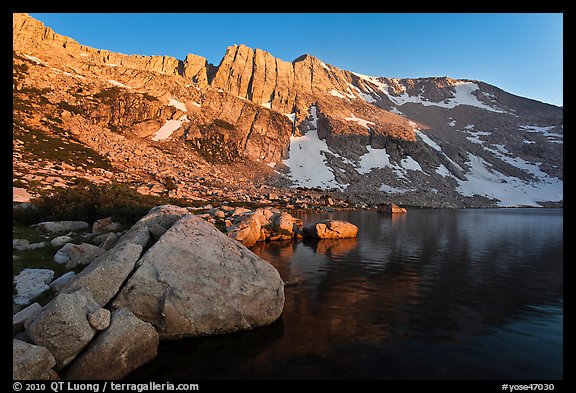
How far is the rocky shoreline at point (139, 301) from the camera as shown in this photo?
848 centimetres

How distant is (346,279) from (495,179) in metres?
176

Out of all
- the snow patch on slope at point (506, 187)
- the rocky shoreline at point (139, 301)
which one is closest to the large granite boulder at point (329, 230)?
the rocky shoreline at point (139, 301)

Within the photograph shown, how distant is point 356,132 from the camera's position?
16462 centimetres

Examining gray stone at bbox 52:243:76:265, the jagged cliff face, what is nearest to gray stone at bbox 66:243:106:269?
gray stone at bbox 52:243:76:265

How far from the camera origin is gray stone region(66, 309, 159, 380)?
27.8ft

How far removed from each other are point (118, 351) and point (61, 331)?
5.32 feet

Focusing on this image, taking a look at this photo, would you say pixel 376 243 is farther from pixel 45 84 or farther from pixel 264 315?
pixel 45 84

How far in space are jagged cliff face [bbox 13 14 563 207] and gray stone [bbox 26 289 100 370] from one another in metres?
70.9

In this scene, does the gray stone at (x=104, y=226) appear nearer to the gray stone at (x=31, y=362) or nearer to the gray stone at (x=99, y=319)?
the gray stone at (x=99, y=319)

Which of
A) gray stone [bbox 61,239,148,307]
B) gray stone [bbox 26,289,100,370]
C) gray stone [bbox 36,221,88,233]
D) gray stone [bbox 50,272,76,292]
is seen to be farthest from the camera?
gray stone [bbox 36,221,88,233]

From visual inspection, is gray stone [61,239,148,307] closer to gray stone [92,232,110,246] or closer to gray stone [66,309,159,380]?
gray stone [66,309,159,380]

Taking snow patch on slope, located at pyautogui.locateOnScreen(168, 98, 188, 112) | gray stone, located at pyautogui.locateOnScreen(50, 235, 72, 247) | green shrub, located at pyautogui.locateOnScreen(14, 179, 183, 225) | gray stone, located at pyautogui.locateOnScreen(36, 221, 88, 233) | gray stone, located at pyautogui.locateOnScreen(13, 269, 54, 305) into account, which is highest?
snow patch on slope, located at pyautogui.locateOnScreen(168, 98, 188, 112)

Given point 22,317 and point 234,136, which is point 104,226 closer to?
point 22,317

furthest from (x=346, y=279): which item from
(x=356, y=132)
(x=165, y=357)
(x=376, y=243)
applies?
(x=356, y=132)
